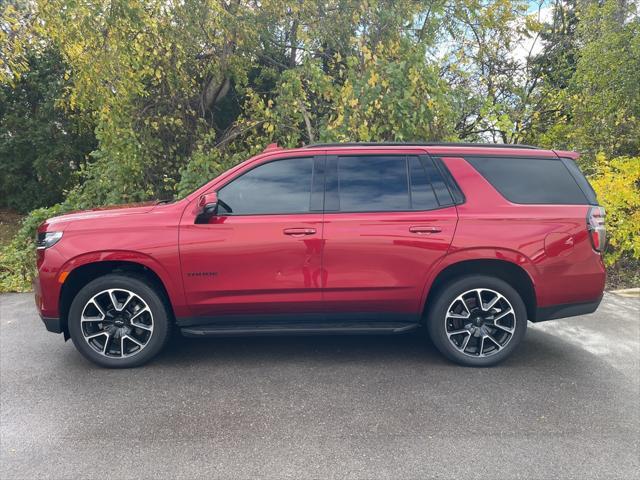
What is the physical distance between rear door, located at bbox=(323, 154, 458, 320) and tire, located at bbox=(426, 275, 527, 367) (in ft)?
0.73

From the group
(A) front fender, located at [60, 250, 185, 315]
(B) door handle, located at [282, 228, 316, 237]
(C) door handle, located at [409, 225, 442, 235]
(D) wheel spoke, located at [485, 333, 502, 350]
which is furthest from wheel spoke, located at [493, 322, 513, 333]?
(A) front fender, located at [60, 250, 185, 315]

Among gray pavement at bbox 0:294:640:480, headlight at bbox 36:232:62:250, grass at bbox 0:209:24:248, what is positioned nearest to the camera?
gray pavement at bbox 0:294:640:480

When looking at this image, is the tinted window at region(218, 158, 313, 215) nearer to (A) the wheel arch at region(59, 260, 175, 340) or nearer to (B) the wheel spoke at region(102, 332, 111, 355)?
(A) the wheel arch at region(59, 260, 175, 340)

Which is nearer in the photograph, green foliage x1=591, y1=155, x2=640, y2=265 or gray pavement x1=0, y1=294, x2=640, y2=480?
gray pavement x1=0, y1=294, x2=640, y2=480

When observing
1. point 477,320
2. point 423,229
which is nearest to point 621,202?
point 477,320

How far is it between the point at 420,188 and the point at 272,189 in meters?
1.24

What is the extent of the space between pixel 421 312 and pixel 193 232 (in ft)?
6.56

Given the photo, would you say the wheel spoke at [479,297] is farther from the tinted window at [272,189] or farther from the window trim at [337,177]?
the tinted window at [272,189]

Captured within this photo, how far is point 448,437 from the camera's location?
9.83 ft

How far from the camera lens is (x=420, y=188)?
13.2 ft

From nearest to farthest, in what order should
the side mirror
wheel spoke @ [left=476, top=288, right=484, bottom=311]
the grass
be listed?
the side mirror
wheel spoke @ [left=476, top=288, right=484, bottom=311]
the grass

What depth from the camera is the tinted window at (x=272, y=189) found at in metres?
3.96

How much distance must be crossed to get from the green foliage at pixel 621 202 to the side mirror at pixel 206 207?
5.54m

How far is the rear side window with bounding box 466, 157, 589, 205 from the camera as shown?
4.03 metres
